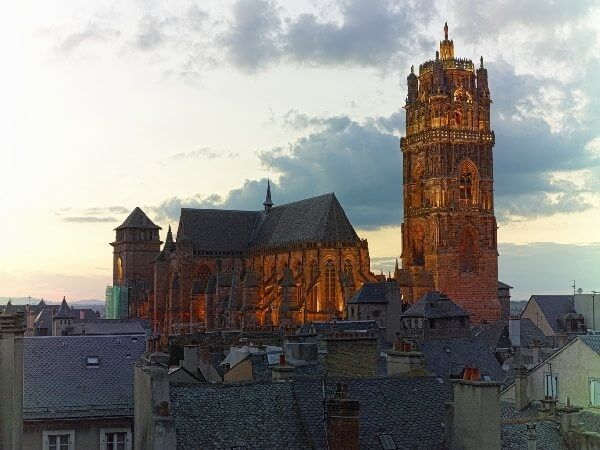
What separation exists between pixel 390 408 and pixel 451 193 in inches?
3816

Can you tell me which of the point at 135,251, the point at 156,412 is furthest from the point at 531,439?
the point at 135,251

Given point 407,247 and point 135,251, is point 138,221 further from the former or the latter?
point 407,247

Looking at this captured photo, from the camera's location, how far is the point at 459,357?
167 ft

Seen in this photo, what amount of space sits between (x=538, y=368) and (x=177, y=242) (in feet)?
343

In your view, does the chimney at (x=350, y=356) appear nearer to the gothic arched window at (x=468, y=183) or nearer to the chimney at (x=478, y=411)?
the chimney at (x=478, y=411)

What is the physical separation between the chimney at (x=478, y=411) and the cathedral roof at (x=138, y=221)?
469 ft

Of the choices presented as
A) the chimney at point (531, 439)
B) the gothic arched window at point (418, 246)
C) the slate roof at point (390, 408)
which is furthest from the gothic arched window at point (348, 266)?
the chimney at point (531, 439)

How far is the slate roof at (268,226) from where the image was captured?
120 meters

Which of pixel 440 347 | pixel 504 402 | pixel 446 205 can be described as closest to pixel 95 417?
pixel 504 402

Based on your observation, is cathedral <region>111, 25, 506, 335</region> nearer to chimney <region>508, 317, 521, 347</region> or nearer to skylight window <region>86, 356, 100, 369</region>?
chimney <region>508, 317, 521, 347</region>

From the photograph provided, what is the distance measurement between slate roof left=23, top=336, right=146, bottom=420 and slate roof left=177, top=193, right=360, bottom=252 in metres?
85.3

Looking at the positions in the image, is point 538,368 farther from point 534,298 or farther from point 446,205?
point 446,205

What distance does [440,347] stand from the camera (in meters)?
51.8

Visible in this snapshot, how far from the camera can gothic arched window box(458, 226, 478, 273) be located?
122 metres
